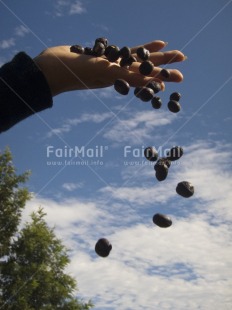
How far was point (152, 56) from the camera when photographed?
4.01 meters

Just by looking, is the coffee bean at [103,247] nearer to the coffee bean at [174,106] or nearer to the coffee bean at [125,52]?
the coffee bean at [174,106]

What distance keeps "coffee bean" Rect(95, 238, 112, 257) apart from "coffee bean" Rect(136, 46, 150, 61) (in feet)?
8.34

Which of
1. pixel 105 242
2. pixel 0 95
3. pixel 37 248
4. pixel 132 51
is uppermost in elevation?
pixel 37 248

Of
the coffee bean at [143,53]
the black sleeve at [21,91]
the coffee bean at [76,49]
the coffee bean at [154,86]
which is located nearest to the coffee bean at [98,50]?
the coffee bean at [76,49]

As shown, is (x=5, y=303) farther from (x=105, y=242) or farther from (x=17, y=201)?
(x=105, y=242)

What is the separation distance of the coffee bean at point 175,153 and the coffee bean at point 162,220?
2.80ft

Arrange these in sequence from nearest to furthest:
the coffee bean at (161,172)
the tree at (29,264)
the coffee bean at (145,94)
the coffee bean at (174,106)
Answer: the coffee bean at (145,94), the coffee bean at (161,172), the coffee bean at (174,106), the tree at (29,264)

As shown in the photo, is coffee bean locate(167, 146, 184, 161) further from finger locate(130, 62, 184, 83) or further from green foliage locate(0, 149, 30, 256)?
green foliage locate(0, 149, 30, 256)

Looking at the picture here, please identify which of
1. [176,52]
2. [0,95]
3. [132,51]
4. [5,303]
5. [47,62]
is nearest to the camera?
[0,95]

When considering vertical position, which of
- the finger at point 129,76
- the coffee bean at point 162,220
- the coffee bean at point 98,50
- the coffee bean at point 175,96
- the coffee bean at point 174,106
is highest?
the coffee bean at point 175,96

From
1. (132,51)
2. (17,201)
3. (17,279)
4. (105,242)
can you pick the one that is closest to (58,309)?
(17,279)

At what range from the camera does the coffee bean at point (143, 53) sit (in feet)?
13.2

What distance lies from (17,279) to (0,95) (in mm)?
13874

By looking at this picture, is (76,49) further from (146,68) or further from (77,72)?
(146,68)
